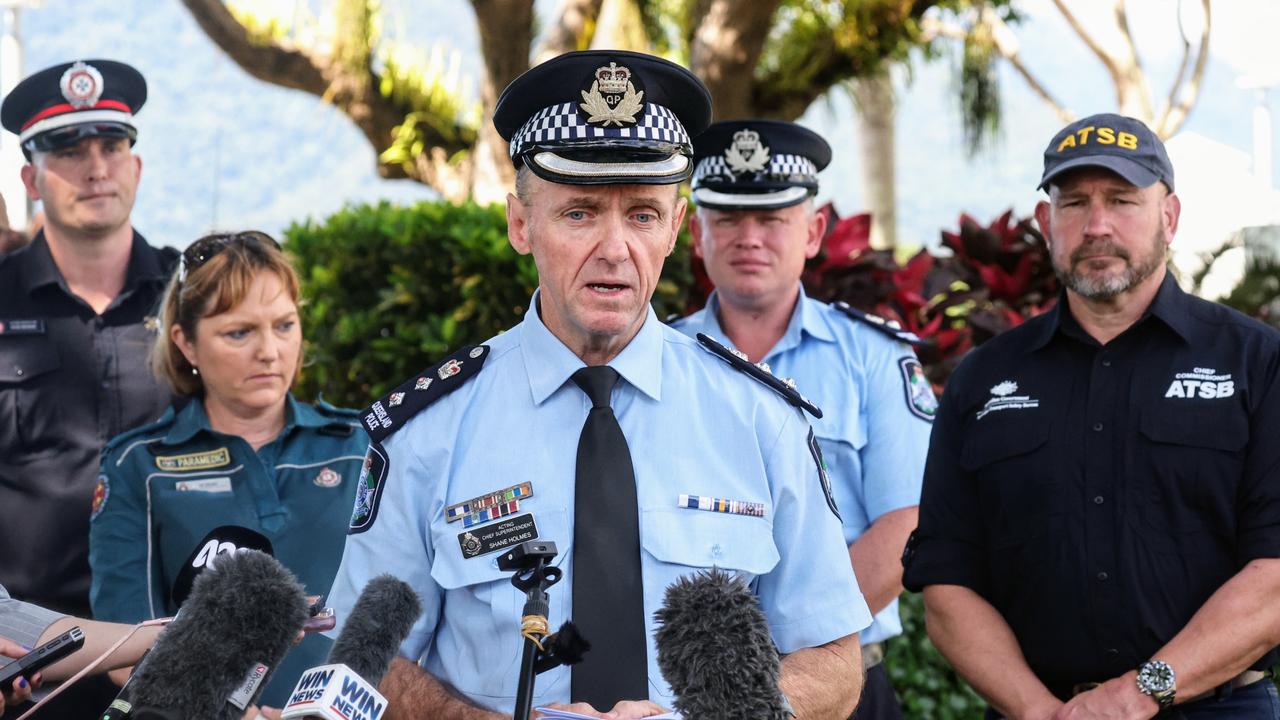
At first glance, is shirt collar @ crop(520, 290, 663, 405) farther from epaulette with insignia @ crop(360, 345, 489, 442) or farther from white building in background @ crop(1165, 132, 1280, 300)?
white building in background @ crop(1165, 132, 1280, 300)

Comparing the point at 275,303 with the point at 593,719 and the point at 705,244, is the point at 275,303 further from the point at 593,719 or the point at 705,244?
the point at 593,719

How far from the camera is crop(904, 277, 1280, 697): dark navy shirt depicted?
3297 mm

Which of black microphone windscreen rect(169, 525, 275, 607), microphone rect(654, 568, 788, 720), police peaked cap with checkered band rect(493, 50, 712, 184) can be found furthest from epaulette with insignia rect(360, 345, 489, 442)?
black microphone windscreen rect(169, 525, 275, 607)

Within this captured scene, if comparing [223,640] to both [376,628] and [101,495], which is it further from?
[101,495]

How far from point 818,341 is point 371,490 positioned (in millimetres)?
1954

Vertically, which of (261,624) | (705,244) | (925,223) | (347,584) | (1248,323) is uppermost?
(925,223)

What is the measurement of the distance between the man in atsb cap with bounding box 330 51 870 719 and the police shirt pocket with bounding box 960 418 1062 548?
111cm

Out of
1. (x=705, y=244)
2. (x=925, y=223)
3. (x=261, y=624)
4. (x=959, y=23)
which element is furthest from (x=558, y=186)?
(x=925, y=223)

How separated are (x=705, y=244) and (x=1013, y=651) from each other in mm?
1572

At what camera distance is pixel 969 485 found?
3645 mm

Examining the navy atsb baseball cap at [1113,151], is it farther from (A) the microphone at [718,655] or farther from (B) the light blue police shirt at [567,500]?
(A) the microphone at [718,655]

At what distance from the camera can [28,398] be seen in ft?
13.3

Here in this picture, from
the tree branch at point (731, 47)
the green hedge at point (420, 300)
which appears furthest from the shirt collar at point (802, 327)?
the tree branch at point (731, 47)

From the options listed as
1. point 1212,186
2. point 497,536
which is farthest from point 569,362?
point 1212,186
